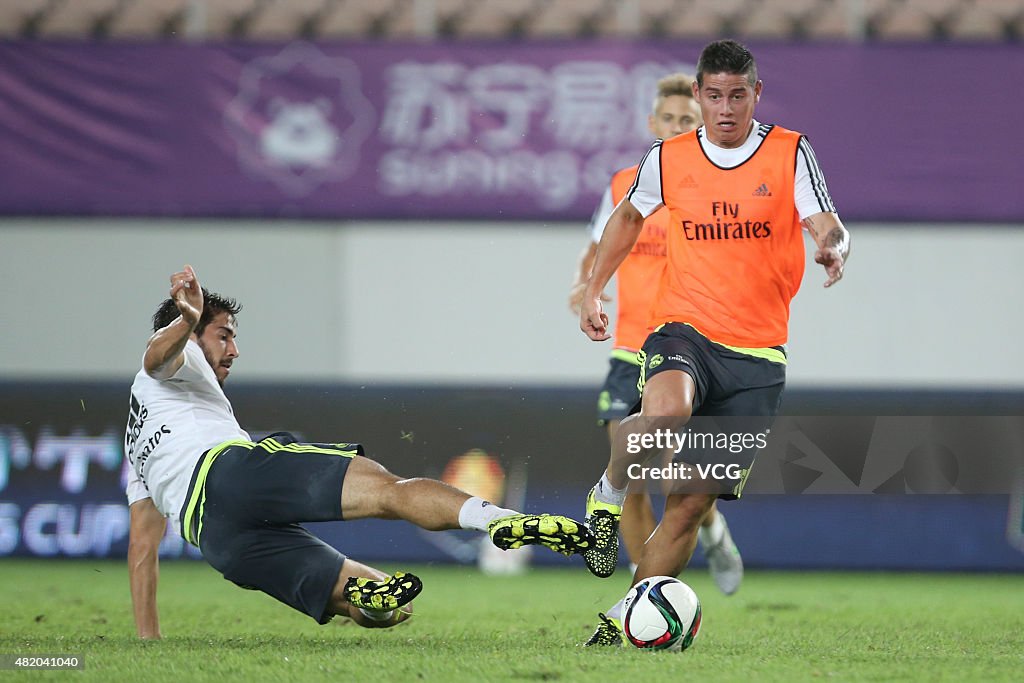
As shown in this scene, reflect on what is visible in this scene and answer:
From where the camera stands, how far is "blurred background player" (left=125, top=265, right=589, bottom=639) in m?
4.66

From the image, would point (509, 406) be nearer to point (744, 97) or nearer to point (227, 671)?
point (744, 97)

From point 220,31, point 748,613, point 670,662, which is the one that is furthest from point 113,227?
point 670,662

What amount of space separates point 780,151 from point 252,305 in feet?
19.8

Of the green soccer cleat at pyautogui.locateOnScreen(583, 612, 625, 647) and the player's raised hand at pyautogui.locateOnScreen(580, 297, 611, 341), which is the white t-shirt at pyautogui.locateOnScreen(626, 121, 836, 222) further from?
the green soccer cleat at pyautogui.locateOnScreen(583, 612, 625, 647)

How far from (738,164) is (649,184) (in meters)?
0.33

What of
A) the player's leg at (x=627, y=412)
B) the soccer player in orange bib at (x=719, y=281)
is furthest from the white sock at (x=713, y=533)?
the soccer player in orange bib at (x=719, y=281)

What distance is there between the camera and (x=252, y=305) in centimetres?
1040

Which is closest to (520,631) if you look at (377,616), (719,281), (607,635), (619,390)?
(377,616)

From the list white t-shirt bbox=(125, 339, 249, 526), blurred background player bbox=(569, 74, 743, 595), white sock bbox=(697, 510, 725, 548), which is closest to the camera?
white t-shirt bbox=(125, 339, 249, 526)

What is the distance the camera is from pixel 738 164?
512cm

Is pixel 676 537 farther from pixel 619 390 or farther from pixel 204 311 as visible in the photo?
pixel 204 311

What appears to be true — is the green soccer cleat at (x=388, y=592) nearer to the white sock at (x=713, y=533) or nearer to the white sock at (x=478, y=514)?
the white sock at (x=478, y=514)

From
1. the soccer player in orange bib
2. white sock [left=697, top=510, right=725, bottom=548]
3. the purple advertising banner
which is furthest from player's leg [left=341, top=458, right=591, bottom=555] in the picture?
the purple advertising banner

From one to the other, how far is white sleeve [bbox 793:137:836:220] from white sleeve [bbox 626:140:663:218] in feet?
1.64
